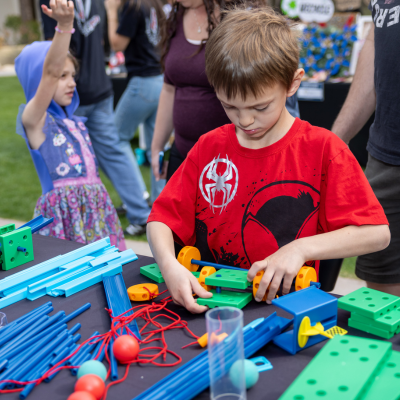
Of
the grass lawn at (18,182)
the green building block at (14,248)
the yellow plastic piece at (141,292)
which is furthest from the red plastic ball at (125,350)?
the grass lawn at (18,182)

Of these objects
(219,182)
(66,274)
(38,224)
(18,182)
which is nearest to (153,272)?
(66,274)

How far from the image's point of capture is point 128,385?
83 cm

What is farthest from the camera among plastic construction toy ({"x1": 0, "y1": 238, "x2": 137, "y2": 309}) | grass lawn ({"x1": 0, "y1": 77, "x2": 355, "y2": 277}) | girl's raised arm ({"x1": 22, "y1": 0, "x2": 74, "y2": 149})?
grass lawn ({"x1": 0, "y1": 77, "x2": 355, "y2": 277})

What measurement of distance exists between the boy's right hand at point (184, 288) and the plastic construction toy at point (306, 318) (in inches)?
8.0

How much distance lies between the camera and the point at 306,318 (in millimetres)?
904

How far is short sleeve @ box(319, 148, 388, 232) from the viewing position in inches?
47.1

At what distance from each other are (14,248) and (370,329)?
99 centimetres

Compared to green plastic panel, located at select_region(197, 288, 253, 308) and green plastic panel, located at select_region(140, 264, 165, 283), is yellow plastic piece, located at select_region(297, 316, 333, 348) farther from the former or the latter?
green plastic panel, located at select_region(140, 264, 165, 283)

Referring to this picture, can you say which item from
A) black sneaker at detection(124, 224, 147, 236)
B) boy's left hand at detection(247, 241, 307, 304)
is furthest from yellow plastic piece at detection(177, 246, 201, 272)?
black sneaker at detection(124, 224, 147, 236)

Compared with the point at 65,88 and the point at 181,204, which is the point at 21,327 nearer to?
the point at 181,204

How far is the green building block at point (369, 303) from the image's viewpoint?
3.16ft

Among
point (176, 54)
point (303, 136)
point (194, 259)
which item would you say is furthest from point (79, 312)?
point (176, 54)

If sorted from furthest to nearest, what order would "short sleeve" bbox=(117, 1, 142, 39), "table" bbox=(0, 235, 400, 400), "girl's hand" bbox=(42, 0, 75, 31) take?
"short sleeve" bbox=(117, 1, 142, 39) → "girl's hand" bbox=(42, 0, 75, 31) → "table" bbox=(0, 235, 400, 400)

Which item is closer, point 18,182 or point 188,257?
point 188,257
